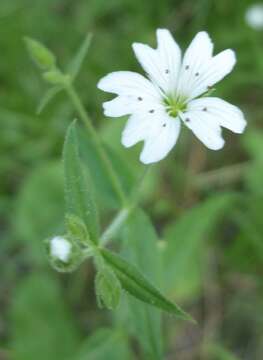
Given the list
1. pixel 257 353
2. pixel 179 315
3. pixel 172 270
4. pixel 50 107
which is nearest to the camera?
pixel 179 315

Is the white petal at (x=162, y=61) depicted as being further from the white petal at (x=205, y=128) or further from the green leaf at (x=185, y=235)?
the green leaf at (x=185, y=235)

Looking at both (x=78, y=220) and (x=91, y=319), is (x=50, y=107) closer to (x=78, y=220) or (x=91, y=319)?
(x=91, y=319)

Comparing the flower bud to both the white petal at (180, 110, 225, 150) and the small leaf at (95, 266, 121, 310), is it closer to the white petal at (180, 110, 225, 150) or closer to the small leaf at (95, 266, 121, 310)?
the small leaf at (95, 266, 121, 310)

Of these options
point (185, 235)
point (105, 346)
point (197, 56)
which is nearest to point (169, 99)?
point (197, 56)

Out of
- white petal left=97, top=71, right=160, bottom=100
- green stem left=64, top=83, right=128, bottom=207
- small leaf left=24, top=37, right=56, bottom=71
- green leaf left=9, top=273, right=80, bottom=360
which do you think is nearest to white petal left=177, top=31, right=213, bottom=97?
white petal left=97, top=71, right=160, bottom=100

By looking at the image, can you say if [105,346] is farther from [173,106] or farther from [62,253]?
[173,106]

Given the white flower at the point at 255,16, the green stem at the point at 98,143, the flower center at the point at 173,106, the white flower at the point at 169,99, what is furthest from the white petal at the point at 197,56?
the white flower at the point at 255,16

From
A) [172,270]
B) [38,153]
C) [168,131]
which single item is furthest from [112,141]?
[168,131]
